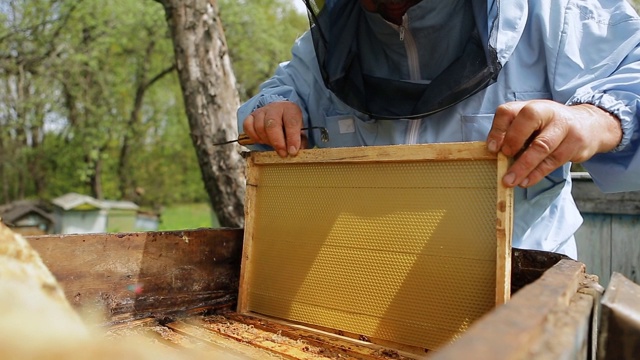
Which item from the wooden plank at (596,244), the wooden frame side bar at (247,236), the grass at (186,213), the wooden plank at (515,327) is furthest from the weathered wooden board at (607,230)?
the grass at (186,213)

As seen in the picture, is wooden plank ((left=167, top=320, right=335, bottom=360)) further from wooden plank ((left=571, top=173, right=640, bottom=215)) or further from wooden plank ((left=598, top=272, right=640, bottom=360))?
wooden plank ((left=571, top=173, right=640, bottom=215))

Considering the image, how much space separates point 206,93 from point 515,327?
2.79 m

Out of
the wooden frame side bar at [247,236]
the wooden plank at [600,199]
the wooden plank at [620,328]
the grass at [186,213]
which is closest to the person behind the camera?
the wooden plank at [620,328]

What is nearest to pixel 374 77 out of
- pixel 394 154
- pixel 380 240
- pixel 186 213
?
pixel 394 154

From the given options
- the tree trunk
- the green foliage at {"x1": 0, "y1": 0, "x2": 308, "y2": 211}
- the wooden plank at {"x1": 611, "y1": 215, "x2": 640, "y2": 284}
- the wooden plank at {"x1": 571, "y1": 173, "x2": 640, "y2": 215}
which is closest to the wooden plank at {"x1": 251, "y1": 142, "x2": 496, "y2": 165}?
the tree trunk

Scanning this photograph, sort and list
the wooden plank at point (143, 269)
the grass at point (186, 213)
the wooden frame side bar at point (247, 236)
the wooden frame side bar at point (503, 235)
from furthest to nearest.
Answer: the grass at point (186, 213) → the wooden frame side bar at point (247, 236) → the wooden plank at point (143, 269) → the wooden frame side bar at point (503, 235)

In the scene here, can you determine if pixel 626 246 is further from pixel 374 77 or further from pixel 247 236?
pixel 247 236

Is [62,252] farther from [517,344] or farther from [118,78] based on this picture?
[118,78]

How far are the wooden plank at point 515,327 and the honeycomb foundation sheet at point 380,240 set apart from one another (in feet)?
1.36

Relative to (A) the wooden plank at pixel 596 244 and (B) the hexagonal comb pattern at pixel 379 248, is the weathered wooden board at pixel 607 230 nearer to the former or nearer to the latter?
(A) the wooden plank at pixel 596 244

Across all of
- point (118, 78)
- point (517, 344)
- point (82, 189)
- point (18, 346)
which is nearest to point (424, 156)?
point (517, 344)

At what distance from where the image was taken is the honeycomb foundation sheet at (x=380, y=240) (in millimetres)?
1256

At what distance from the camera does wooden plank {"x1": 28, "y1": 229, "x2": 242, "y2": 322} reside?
1.44m

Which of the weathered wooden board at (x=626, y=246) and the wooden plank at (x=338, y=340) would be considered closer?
the wooden plank at (x=338, y=340)
